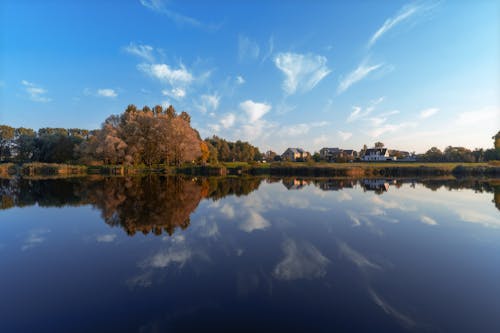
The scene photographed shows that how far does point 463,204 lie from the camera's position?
2027cm

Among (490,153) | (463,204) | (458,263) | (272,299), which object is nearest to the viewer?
(272,299)

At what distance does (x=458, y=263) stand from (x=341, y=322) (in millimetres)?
5973

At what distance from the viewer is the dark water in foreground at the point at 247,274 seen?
16.5ft

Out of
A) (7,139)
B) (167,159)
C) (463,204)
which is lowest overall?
(463,204)

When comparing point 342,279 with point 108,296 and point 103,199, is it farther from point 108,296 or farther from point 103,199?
point 103,199

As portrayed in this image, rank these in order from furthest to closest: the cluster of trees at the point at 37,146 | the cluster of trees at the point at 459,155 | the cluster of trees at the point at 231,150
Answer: the cluster of trees at the point at 231,150 → the cluster of trees at the point at 459,155 → the cluster of trees at the point at 37,146

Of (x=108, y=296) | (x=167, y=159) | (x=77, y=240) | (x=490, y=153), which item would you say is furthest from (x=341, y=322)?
(x=490, y=153)

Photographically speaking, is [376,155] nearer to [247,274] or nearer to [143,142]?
[143,142]

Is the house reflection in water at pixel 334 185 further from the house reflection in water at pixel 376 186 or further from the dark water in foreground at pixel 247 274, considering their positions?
the dark water in foreground at pixel 247 274

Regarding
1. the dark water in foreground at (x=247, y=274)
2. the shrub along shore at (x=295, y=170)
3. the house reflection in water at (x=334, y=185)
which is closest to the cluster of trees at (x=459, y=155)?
the shrub along shore at (x=295, y=170)

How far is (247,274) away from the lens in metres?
7.17

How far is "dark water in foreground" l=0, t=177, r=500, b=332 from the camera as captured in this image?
5039mm

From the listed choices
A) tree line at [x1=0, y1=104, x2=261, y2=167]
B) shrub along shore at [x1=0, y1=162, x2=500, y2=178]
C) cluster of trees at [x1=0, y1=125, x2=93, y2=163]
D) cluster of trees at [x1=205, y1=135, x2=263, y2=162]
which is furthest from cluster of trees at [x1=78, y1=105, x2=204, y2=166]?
cluster of trees at [x1=205, y1=135, x2=263, y2=162]

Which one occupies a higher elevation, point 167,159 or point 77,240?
point 167,159
